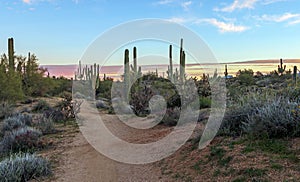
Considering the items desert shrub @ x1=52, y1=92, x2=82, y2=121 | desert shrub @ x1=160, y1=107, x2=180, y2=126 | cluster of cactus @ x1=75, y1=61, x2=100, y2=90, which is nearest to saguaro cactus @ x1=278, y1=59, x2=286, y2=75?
cluster of cactus @ x1=75, y1=61, x2=100, y2=90

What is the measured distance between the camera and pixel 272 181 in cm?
369

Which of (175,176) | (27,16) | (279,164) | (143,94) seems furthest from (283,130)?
(27,16)

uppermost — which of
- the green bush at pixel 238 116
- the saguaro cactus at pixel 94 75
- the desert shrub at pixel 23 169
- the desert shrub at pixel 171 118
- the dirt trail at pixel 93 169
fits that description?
the saguaro cactus at pixel 94 75

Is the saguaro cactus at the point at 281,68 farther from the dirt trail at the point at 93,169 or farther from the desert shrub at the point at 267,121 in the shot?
the dirt trail at the point at 93,169

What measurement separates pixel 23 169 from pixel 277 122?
5.07m

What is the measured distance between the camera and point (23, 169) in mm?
5285

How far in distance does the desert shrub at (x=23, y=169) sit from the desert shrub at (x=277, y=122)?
439cm

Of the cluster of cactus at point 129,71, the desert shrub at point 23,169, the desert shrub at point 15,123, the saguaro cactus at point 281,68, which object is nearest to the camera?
the desert shrub at point 23,169

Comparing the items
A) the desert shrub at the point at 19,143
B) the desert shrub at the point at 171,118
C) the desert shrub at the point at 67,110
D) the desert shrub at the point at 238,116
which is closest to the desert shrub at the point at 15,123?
the desert shrub at the point at 67,110

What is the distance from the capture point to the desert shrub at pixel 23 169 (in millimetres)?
5016

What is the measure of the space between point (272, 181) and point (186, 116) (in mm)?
6012

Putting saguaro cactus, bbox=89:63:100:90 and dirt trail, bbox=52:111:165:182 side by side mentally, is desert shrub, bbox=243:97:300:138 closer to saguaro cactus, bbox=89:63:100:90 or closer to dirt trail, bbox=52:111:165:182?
dirt trail, bbox=52:111:165:182

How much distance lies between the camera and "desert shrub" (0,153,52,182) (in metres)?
5.02

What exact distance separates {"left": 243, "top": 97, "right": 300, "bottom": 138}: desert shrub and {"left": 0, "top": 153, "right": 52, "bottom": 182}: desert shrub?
439 cm
